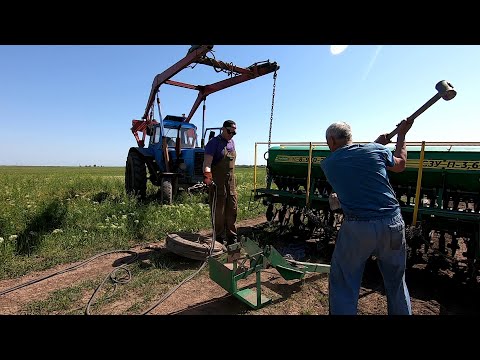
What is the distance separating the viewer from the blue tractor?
830 centimetres

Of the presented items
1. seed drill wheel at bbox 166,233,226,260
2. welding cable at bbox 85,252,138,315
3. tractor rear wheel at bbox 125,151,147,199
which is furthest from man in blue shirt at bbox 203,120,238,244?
tractor rear wheel at bbox 125,151,147,199

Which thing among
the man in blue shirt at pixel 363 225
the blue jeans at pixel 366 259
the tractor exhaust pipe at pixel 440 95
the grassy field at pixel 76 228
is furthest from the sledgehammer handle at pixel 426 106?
the grassy field at pixel 76 228

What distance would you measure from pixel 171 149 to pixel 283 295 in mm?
6827

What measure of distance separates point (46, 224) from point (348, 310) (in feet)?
19.2

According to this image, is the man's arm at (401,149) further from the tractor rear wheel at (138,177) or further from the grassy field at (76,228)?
the tractor rear wheel at (138,177)

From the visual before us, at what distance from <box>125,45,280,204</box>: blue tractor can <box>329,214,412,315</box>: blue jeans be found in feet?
20.3

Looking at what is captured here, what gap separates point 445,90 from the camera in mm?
2582

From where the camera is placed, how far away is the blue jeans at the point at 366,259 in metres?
2.31

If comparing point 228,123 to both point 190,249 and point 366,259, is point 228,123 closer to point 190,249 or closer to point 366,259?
point 190,249

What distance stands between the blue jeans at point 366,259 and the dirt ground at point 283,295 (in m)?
0.97

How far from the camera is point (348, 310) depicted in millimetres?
2383
